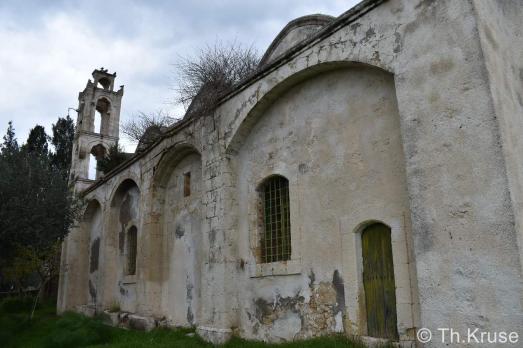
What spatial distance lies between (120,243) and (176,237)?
3.71m

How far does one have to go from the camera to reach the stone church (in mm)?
4527

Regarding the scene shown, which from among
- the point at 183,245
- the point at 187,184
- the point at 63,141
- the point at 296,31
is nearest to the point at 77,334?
the point at 183,245

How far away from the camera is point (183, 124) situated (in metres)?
10.0

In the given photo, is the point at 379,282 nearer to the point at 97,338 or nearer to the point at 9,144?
the point at 97,338

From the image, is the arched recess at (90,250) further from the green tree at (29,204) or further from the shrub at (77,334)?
the shrub at (77,334)

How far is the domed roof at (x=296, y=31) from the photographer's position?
8812 millimetres

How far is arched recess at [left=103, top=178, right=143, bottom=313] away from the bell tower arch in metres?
5.14

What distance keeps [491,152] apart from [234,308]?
17.0 ft

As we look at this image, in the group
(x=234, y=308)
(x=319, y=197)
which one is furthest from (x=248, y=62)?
(x=234, y=308)

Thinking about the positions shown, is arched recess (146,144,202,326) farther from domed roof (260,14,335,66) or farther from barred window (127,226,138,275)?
domed roof (260,14,335,66)

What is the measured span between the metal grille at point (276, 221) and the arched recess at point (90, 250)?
9.42 m

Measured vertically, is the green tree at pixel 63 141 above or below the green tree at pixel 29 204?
above

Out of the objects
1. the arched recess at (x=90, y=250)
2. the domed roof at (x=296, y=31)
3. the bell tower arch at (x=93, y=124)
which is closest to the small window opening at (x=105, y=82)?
the bell tower arch at (x=93, y=124)

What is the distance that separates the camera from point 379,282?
5785mm
